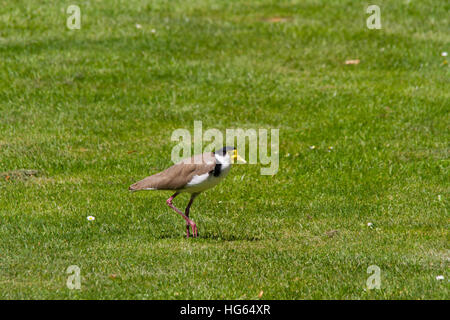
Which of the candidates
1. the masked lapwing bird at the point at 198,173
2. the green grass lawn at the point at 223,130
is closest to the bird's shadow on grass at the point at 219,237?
the green grass lawn at the point at 223,130

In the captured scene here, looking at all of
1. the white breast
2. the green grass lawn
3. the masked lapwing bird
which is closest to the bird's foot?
the masked lapwing bird

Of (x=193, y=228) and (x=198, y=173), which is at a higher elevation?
(x=198, y=173)

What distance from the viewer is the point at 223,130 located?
50.9 feet

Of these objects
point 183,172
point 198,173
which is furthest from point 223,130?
point 198,173

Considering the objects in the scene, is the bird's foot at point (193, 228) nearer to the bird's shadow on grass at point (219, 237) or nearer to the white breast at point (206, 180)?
the bird's shadow on grass at point (219, 237)

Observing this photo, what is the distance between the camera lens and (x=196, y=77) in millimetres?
17859

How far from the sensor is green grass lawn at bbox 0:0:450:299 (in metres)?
8.93

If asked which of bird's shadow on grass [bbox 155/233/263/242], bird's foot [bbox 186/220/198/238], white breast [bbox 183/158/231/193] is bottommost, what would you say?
bird's shadow on grass [bbox 155/233/263/242]

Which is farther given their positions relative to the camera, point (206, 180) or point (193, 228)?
point (193, 228)

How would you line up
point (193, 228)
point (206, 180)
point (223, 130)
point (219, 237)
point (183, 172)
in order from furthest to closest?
point (223, 130) → point (219, 237) → point (193, 228) → point (183, 172) → point (206, 180)

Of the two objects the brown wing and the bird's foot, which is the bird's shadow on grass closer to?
the bird's foot

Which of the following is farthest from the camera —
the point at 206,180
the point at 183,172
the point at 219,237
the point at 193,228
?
the point at 219,237

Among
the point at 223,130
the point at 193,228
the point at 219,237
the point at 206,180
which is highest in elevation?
the point at 206,180

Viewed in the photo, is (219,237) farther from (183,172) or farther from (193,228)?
(183,172)
